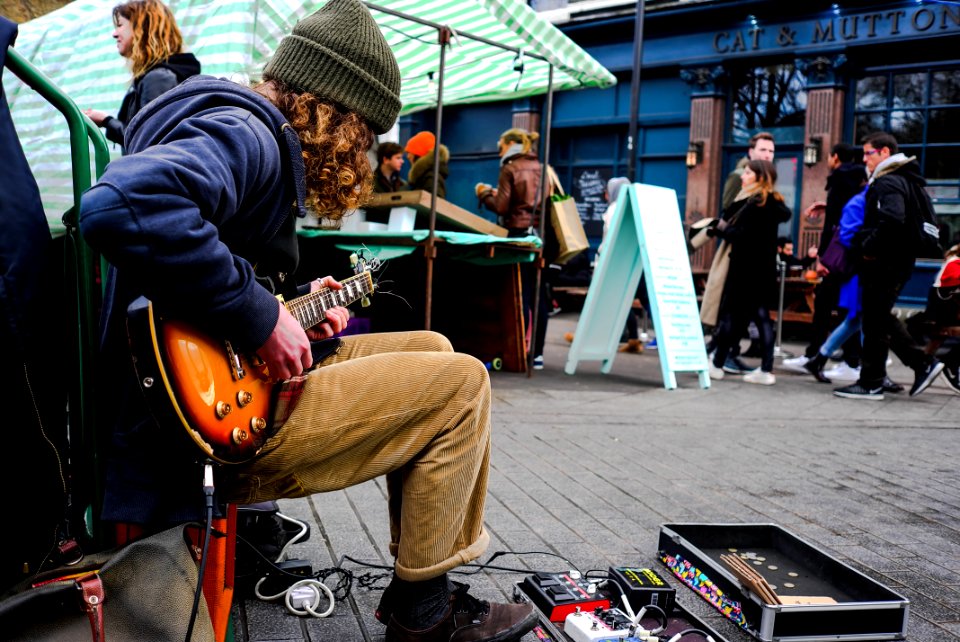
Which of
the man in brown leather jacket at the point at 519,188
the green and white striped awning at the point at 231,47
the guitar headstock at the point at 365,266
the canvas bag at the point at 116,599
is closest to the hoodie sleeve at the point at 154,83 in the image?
the green and white striped awning at the point at 231,47

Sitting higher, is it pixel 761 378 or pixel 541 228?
pixel 541 228

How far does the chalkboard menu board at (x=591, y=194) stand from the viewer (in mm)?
16219

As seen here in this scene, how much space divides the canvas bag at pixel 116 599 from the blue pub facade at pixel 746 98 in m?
12.9

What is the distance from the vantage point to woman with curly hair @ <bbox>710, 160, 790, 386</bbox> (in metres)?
7.89

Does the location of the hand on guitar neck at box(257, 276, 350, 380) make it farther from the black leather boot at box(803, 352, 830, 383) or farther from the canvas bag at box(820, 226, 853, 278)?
the black leather boot at box(803, 352, 830, 383)

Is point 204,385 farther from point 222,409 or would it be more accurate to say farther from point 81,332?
point 81,332

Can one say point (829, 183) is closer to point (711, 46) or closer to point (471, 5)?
point (471, 5)

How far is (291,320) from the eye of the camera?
1959mm

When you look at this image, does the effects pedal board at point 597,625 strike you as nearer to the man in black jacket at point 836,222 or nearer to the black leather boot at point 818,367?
the black leather boot at point 818,367

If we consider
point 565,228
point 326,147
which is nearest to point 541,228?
point 565,228

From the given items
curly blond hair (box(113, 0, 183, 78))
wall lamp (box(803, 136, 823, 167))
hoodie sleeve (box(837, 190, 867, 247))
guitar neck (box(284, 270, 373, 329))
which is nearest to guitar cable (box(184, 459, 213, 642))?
guitar neck (box(284, 270, 373, 329))

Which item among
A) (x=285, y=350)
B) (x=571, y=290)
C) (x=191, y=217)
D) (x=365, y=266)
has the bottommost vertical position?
(x=571, y=290)

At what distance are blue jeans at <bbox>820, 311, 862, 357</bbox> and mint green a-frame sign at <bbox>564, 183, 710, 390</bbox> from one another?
129cm

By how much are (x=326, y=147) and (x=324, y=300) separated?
16.7 inches
